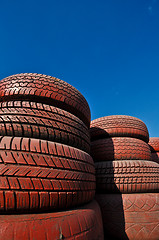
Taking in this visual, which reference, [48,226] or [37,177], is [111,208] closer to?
[48,226]

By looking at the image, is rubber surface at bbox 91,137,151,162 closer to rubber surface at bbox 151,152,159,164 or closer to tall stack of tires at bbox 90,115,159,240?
tall stack of tires at bbox 90,115,159,240

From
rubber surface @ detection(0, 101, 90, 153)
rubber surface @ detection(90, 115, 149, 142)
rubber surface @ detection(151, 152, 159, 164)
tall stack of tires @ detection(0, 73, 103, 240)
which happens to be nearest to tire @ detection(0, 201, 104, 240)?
tall stack of tires @ detection(0, 73, 103, 240)

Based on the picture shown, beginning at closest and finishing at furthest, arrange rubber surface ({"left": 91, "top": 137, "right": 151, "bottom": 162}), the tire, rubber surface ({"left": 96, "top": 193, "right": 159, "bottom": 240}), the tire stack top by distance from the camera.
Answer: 1. the tire
2. the tire stack top
3. rubber surface ({"left": 96, "top": 193, "right": 159, "bottom": 240})
4. rubber surface ({"left": 91, "top": 137, "right": 151, "bottom": 162})

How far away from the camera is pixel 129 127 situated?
262 centimetres

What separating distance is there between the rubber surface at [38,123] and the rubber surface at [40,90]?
0.15 meters

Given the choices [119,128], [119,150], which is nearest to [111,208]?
[119,150]

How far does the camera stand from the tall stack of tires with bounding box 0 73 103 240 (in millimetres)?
900

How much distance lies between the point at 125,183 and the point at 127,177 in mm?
87

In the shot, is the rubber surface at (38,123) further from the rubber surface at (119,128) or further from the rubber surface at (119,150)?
the rubber surface at (119,128)

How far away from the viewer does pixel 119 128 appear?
2.60 meters

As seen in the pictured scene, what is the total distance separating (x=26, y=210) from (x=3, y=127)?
0.61m

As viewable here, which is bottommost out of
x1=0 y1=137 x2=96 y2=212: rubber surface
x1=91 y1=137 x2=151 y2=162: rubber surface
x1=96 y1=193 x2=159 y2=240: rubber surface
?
x1=96 y1=193 x2=159 y2=240: rubber surface

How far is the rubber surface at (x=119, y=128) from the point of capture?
2600mm

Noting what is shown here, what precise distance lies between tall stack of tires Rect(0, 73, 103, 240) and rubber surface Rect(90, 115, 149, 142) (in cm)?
110
